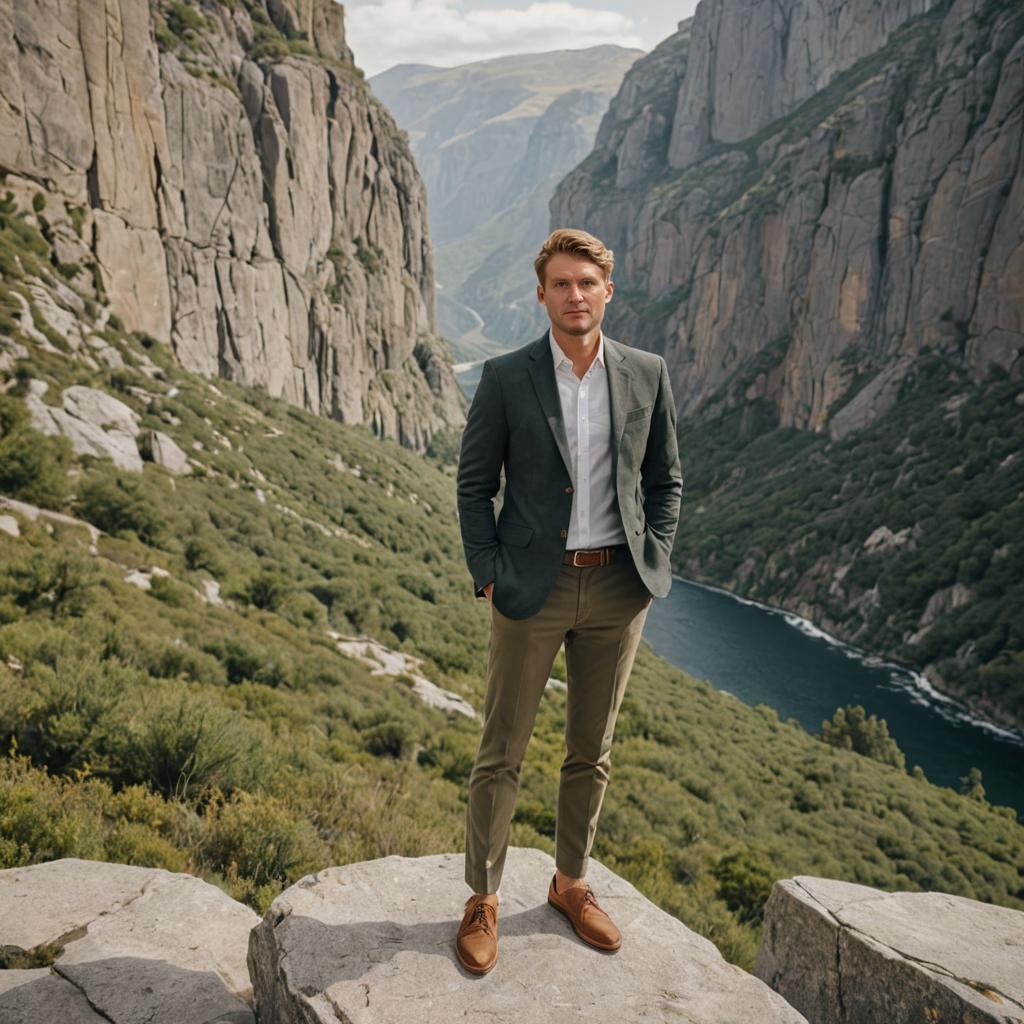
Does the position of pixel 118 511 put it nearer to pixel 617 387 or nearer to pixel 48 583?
pixel 48 583

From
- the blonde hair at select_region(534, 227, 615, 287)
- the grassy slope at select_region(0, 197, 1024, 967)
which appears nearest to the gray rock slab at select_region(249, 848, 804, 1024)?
the grassy slope at select_region(0, 197, 1024, 967)

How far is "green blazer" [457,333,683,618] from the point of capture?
3.31 metres

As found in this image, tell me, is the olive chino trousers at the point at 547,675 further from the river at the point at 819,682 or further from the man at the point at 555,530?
the river at the point at 819,682

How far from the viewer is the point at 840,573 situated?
187 feet

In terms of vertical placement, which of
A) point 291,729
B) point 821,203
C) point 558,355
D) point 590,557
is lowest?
point 291,729

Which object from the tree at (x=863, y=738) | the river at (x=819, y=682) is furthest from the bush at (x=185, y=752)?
the river at (x=819, y=682)

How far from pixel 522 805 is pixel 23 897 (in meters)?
6.56

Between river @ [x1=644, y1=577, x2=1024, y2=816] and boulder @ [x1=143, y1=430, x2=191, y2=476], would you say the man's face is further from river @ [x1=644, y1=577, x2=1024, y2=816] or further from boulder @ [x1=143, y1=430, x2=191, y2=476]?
river @ [x1=644, y1=577, x2=1024, y2=816]

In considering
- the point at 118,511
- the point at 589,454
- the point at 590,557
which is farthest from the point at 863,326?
the point at 590,557

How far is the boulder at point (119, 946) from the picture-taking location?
10.00 feet

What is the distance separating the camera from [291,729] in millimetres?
8523

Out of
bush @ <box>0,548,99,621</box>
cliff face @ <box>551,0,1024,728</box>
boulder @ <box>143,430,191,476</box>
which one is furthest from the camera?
cliff face @ <box>551,0,1024,728</box>

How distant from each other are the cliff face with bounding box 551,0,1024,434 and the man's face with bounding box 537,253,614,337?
214ft

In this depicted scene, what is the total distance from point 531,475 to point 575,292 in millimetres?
840
